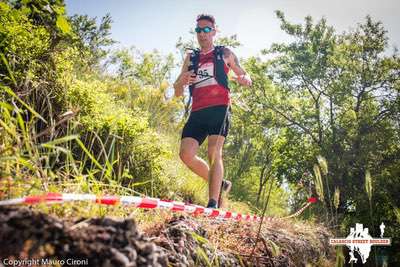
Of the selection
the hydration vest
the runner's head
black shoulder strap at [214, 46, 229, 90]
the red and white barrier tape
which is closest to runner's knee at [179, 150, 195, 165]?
the hydration vest

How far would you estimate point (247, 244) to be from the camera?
2.90m

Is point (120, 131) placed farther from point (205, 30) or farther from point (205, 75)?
point (205, 30)

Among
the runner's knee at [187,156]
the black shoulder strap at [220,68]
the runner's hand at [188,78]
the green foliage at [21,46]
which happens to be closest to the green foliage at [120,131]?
the green foliage at [21,46]

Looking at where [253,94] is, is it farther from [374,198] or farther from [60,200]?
[60,200]

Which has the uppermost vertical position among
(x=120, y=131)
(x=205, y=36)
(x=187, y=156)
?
(x=205, y=36)

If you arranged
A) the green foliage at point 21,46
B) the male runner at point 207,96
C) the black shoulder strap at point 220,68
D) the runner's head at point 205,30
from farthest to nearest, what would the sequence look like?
the runner's head at point 205,30 → the black shoulder strap at point 220,68 → the male runner at point 207,96 → the green foliage at point 21,46

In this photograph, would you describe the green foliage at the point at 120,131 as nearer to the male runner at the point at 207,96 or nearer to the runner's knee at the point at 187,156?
the runner's knee at the point at 187,156

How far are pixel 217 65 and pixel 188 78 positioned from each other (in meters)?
0.36

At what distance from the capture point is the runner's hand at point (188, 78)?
4.38m

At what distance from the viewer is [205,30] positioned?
455 cm

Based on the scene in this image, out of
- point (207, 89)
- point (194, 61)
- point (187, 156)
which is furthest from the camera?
point (194, 61)

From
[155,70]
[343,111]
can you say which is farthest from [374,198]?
[155,70]

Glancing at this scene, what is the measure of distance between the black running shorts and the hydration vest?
0.31 metres

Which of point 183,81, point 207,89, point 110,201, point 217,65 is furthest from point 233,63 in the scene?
point 110,201
